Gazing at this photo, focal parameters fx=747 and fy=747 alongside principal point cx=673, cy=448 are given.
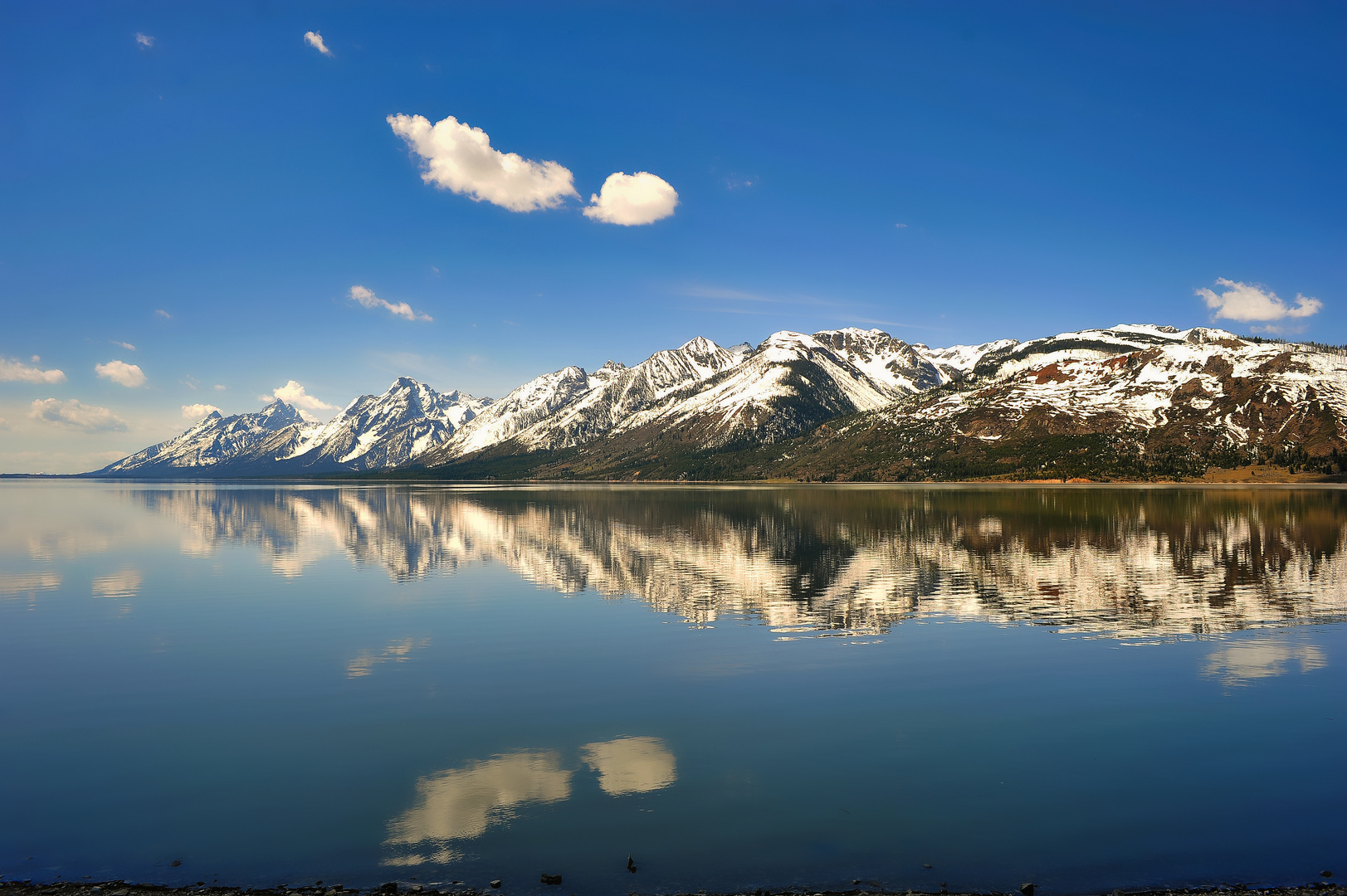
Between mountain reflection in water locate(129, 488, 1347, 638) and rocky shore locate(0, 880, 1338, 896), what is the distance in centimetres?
2486

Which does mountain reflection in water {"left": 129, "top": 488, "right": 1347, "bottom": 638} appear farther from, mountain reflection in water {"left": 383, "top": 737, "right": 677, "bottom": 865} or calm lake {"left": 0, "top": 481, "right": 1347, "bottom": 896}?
mountain reflection in water {"left": 383, "top": 737, "right": 677, "bottom": 865}

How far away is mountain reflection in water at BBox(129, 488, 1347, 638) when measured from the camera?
152 ft

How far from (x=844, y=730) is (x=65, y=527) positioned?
135 metres

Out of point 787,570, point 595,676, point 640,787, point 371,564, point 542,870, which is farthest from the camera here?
point 371,564

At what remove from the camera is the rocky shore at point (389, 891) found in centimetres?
1552

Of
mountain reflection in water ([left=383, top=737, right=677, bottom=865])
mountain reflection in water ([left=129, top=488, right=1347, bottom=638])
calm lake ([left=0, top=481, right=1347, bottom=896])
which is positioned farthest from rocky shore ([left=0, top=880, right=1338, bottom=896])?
mountain reflection in water ([left=129, top=488, right=1347, bottom=638])

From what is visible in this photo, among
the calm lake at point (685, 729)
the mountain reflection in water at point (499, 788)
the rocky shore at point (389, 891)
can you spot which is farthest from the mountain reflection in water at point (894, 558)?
the rocky shore at point (389, 891)

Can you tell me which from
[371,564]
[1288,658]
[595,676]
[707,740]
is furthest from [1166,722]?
[371,564]

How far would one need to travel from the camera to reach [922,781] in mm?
21000

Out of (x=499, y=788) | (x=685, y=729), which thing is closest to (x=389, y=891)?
(x=499, y=788)

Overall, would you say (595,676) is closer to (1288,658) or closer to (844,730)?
(844,730)

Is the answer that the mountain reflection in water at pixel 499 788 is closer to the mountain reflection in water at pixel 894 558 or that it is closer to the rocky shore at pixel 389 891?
the rocky shore at pixel 389 891

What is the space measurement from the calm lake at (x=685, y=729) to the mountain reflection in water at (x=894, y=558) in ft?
2.50

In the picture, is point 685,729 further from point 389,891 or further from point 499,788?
point 389,891
